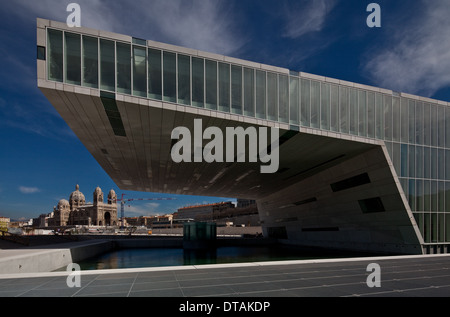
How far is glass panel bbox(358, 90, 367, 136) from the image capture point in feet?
76.2

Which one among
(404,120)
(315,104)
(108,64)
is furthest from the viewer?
(404,120)

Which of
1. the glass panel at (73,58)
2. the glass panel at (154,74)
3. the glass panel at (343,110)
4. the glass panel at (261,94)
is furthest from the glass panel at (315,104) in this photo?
the glass panel at (73,58)

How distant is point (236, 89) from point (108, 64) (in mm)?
8003

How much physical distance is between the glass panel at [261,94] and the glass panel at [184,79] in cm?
470

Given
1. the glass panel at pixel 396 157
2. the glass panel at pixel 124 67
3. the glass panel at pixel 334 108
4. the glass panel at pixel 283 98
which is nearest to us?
the glass panel at pixel 124 67

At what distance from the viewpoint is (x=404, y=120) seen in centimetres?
2478

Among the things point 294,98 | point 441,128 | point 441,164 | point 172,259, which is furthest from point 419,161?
point 172,259

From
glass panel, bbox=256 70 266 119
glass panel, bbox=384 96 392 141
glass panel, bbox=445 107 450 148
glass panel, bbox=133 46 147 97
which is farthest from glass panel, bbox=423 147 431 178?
glass panel, bbox=133 46 147 97

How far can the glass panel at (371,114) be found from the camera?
23.5 meters

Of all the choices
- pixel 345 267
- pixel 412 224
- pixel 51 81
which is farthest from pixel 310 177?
pixel 51 81

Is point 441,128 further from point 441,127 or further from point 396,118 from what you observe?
point 396,118

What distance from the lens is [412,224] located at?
23422 mm

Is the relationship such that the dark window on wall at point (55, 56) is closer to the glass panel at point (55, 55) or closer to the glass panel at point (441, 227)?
the glass panel at point (55, 55)
